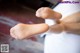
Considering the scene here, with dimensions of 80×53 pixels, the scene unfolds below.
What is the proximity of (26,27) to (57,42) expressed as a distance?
0.55 ft

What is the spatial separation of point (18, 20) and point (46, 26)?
0.23 meters

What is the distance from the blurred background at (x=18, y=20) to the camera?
0.50 metres

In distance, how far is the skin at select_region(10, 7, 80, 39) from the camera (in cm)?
31

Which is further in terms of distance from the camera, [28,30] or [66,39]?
[66,39]

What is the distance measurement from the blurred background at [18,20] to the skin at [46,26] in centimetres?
13

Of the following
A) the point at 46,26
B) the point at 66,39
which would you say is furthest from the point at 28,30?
the point at 66,39

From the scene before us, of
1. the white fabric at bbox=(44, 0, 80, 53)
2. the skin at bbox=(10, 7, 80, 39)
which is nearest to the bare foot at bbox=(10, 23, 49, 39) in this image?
the skin at bbox=(10, 7, 80, 39)

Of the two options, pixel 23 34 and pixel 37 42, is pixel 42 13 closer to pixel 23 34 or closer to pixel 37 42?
pixel 23 34

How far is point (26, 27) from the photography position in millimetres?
312

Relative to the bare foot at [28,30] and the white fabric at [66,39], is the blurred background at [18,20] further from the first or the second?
the bare foot at [28,30]

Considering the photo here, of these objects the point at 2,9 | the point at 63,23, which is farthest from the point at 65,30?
the point at 2,9

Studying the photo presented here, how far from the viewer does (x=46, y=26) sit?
308mm

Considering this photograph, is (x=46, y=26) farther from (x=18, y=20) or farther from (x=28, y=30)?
(x=18, y=20)

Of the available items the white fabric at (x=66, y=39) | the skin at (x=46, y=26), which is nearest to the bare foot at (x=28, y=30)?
the skin at (x=46, y=26)
